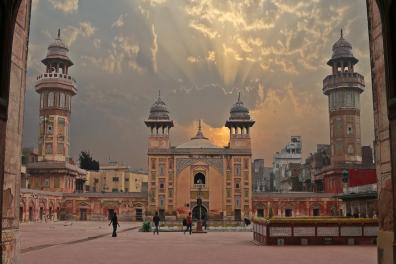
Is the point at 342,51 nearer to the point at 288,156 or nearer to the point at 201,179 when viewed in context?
the point at 201,179

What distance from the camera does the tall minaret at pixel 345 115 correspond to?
179ft

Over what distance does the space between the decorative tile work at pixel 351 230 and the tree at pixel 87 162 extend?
243 ft

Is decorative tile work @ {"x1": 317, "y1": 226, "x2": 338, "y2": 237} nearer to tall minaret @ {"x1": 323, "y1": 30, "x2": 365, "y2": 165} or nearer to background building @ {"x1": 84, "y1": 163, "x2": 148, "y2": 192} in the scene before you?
tall minaret @ {"x1": 323, "y1": 30, "x2": 365, "y2": 165}

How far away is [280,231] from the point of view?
63.7 ft

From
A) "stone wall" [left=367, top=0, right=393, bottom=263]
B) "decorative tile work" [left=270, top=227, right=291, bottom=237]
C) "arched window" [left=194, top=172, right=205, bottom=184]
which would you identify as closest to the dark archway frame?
"stone wall" [left=367, top=0, right=393, bottom=263]

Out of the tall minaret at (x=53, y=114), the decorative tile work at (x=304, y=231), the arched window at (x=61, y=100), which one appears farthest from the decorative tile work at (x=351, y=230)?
the arched window at (x=61, y=100)

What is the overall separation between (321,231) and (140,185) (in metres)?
67.3

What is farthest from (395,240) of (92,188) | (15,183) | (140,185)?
(140,185)

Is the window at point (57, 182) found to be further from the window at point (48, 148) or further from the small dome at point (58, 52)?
the small dome at point (58, 52)

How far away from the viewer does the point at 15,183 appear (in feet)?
31.1

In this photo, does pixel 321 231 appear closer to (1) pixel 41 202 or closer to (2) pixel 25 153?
(1) pixel 41 202

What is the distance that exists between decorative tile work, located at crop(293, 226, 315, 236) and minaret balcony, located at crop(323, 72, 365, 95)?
3810 centimetres

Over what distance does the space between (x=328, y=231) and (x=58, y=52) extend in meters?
44.5

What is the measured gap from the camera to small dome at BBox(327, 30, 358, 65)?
185ft
